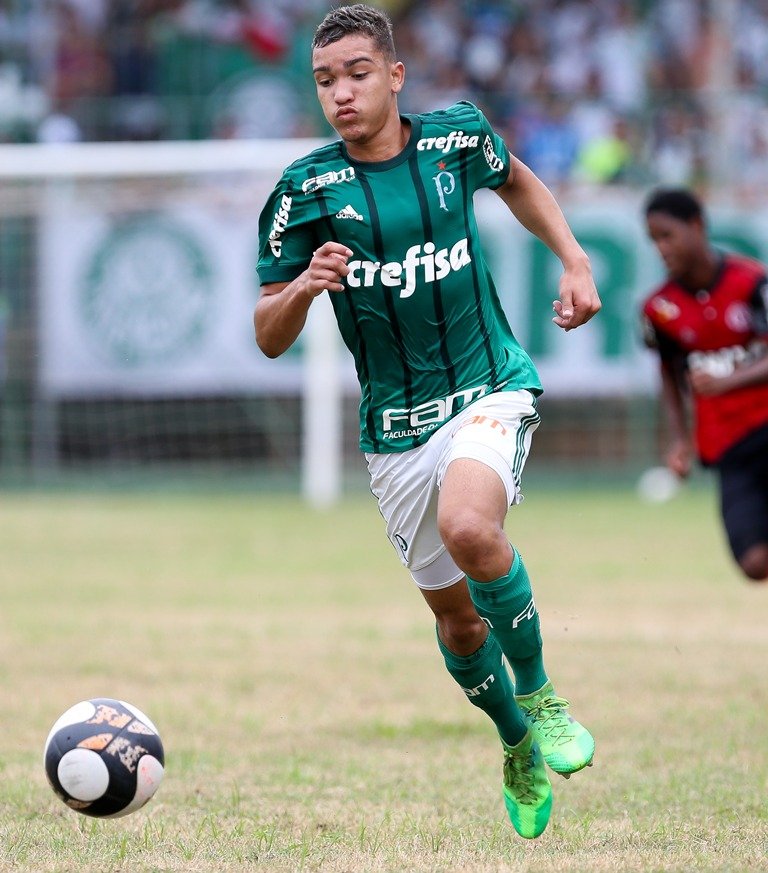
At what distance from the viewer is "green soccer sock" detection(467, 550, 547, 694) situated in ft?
14.7

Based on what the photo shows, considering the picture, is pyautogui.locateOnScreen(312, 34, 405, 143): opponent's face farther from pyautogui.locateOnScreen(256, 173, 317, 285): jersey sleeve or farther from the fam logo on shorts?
the fam logo on shorts

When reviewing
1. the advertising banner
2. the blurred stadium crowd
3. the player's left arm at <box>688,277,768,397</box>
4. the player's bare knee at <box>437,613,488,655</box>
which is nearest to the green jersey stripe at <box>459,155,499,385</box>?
the player's bare knee at <box>437,613,488,655</box>

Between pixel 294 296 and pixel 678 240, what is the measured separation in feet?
11.6

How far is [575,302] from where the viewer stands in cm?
475

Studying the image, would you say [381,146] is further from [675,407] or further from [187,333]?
[187,333]

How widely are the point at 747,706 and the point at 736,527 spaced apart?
1.08 meters

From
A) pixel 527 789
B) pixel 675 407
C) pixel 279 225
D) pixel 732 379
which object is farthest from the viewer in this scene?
pixel 675 407

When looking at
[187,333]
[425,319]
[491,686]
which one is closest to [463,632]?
[491,686]

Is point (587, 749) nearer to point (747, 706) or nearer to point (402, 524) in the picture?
point (402, 524)

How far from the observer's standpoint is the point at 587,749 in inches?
173

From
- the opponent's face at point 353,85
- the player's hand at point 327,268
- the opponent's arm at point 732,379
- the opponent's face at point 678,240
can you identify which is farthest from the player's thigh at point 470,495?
the opponent's face at point 678,240

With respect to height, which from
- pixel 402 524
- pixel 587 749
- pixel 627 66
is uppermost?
pixel 627 66

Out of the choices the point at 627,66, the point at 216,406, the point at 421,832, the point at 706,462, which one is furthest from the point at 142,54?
the point at 421,832

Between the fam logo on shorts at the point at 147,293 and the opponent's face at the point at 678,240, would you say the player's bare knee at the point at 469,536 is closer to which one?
the opponent's face at the point at 678,240
